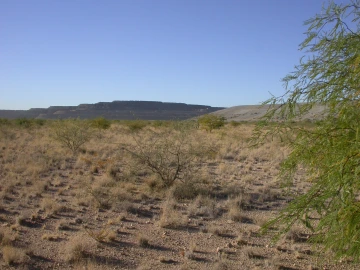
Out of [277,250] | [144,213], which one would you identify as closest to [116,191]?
[144,213]

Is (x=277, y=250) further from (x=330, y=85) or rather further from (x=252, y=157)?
(x=252, y=157)

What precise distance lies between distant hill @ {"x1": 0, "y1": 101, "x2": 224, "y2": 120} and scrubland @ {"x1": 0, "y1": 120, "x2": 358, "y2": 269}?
85.1 metres

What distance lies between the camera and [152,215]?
994 centimetres

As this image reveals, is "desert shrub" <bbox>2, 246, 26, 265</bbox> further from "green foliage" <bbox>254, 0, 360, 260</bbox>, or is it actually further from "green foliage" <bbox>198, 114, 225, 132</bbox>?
"green foliage" <bbox>198, 114, 225, 132</bbox>

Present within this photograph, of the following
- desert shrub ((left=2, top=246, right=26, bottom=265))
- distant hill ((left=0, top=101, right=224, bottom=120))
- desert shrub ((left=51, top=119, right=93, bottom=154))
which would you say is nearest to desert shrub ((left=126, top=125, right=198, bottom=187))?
desert shrub ((left=2, top=246, right=26, bottom=265))

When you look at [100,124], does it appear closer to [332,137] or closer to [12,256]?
[12,256]

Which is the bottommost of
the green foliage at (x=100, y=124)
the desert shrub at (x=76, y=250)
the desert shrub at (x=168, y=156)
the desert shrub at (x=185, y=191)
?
the desert shrub at (x=76, y=250)

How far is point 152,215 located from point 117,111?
100366mm

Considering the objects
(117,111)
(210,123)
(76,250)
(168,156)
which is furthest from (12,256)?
(117,111)

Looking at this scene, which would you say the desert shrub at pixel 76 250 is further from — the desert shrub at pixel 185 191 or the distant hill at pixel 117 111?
the distant hill at pixel 117 111

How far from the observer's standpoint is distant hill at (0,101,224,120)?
101625 millimetres

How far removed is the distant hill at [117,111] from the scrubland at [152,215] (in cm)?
8515

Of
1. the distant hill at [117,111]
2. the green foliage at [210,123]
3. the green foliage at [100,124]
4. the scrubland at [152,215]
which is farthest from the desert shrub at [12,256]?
the distant hill at [117,111]

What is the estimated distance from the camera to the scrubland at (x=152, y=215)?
269 inches
